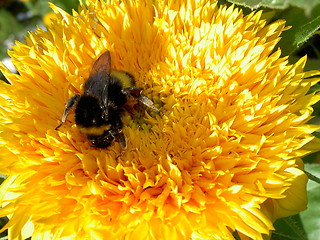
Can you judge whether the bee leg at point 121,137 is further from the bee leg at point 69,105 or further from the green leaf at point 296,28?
the green leaf at point 296,28

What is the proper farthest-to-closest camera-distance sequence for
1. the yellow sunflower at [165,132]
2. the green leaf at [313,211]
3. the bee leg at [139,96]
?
the green leaf at [313,211], the bee leg at [139,96], the yellow sunflower at [165,132]

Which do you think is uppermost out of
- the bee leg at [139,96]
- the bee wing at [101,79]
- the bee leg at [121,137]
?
the bee wing at [101,79]

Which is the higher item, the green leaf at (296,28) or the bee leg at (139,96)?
the green leaf at (296,28)

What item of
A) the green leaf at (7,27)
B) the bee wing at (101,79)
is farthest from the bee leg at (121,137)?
the green leaf at (7,27)

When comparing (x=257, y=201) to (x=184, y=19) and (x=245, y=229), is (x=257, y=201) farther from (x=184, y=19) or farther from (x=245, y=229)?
(x=184, y=19)

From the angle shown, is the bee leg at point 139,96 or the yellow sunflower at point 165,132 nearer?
the yellow sunflower at point 165,132

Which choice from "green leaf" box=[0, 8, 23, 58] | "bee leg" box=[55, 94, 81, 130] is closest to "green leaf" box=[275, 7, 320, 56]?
"bee leg" box=[55, 94, 81, 130]

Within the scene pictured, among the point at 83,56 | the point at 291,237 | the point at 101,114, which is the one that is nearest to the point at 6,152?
the point at 101,114
